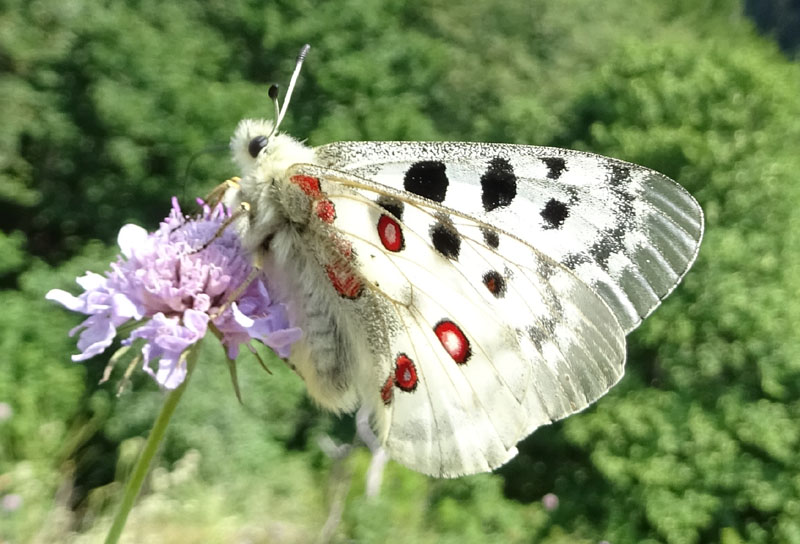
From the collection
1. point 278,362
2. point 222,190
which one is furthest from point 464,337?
point 278,362

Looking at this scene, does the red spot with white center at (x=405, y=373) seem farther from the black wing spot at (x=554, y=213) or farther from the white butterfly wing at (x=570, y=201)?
the black wing spot at (x=554, y=213)

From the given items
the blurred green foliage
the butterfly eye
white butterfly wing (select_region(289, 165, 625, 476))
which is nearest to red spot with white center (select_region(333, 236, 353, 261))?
white butterfly wing (select_region(289, 165, 625, 476))

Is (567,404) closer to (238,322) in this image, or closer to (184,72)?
(238,322)

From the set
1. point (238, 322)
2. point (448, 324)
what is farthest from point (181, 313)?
point (448, 324)

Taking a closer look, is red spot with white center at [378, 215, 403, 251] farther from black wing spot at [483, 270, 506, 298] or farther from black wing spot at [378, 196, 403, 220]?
black wing spot at [483, 270, 506, 298]

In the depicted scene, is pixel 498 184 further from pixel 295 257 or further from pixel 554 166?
pixel 295 257

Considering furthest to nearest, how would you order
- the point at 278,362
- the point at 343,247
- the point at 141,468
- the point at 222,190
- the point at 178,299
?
Result: the point at 278,362 → the point at 222,190 → the point at 343,247 → the point at 178,299 → the point at 141,468
